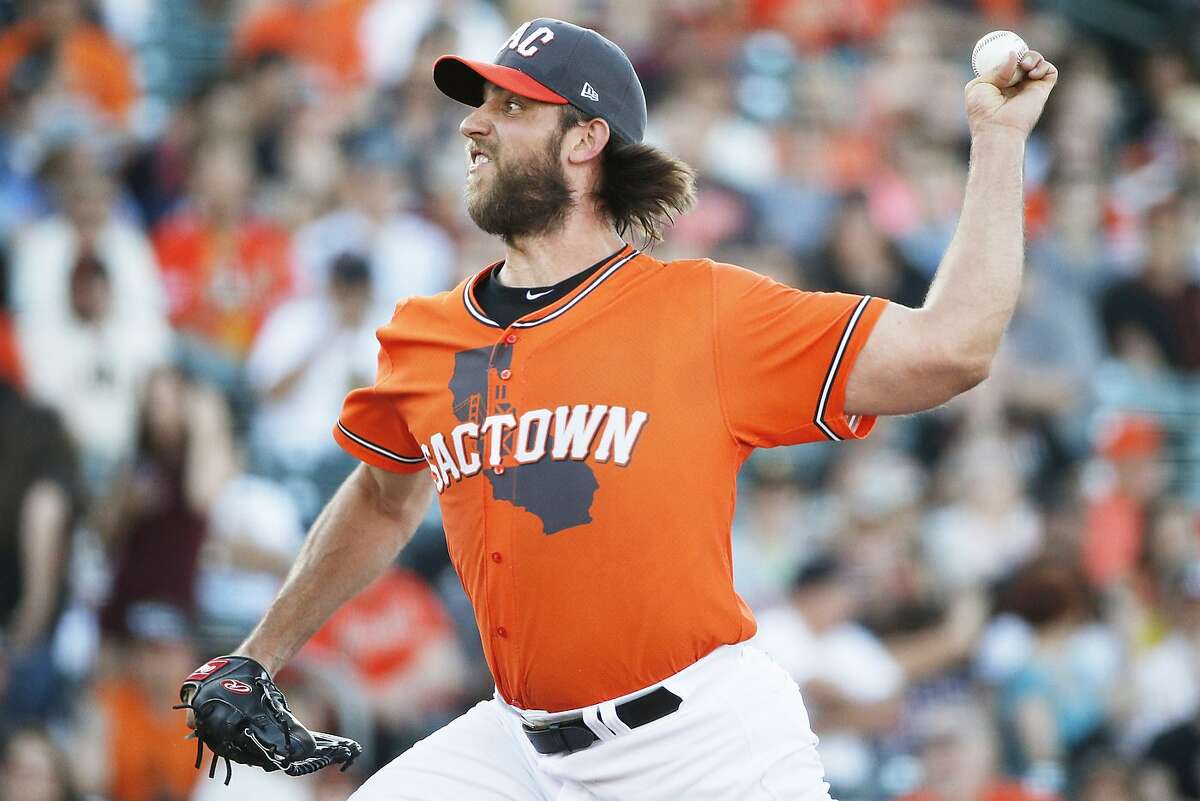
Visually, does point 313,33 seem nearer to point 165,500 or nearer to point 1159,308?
point 165,500

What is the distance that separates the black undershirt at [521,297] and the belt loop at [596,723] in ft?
2.81

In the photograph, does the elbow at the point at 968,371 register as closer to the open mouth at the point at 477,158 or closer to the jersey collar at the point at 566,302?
the jersey collar at the point at 566,302

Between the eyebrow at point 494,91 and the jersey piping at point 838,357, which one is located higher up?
the eyebrow at point 494,91

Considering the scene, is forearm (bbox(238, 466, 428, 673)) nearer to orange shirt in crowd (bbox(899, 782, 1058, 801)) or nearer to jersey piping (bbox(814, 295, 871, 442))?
jersey piping (bbox(814, 295, 871, 442))

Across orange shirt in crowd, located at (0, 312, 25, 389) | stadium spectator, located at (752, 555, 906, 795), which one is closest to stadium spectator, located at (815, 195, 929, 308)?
stadium spectator, located at (752, 555, 906, 795)

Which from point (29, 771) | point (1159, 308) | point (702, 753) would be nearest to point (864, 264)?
point (1159, 308)

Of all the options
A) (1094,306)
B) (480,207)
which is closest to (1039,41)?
(1094,306)

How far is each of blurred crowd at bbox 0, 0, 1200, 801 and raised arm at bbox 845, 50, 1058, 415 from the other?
3.78 m

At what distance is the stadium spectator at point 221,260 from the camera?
306 inches

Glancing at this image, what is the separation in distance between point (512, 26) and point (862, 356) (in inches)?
258

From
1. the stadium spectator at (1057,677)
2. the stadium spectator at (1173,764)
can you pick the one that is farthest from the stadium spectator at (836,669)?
the stadium spectator at (1173,764)

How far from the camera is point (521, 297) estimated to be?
3643mm

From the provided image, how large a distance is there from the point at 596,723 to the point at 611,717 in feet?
0.12

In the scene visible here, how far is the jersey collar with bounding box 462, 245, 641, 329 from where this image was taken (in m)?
3.52
